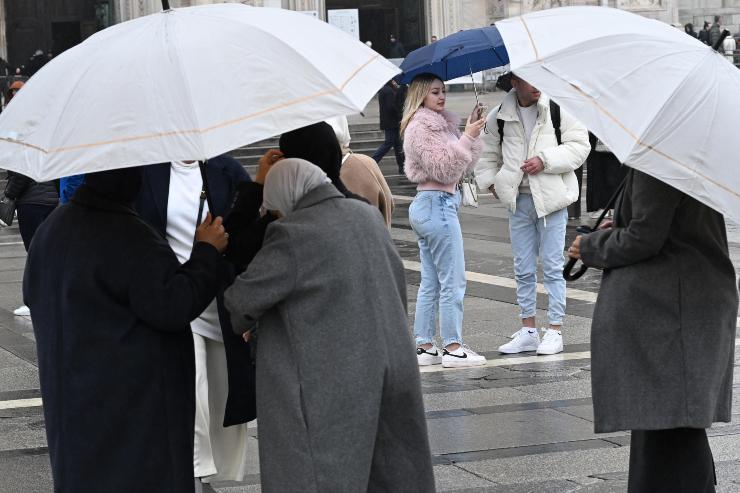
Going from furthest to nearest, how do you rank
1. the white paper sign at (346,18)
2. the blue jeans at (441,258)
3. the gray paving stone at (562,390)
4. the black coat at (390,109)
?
the white paper sign at (346,18)
the black coat at (390,109)
the blue jeans at (441,258)
the gray paving stone at (562,390)

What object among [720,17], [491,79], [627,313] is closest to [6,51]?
[491,79]

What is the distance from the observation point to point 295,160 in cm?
450

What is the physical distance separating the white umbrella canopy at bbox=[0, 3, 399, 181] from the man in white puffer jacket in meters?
4.78

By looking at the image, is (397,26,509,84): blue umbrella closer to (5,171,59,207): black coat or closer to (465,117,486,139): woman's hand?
(465,117,486,139): woman's hand

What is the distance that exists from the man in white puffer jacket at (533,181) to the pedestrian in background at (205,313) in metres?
3.50

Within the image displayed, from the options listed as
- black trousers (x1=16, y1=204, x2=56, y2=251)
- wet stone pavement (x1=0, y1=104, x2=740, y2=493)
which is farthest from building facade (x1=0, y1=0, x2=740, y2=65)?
wet stone pavement (x1=0, y1=104, x2=740, y2=493)

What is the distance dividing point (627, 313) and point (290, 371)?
1.48 m

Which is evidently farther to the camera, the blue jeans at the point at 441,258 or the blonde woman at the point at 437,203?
the blue jeans at the point at 441,258

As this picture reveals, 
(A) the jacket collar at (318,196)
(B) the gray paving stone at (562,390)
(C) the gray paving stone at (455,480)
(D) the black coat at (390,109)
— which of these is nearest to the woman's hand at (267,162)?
(A) the jacket collar at (318,196)

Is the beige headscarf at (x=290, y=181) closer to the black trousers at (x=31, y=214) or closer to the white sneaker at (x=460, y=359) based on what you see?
the white sneaker at (x=460, y=359)

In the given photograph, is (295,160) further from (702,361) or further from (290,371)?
(702,361)

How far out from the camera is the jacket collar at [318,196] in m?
4.45

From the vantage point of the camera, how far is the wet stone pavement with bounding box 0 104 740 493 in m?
6.45

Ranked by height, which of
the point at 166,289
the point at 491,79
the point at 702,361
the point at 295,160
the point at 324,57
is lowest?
the point at 491,79
